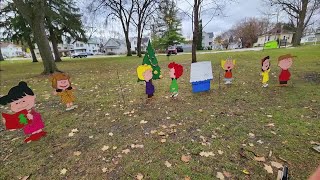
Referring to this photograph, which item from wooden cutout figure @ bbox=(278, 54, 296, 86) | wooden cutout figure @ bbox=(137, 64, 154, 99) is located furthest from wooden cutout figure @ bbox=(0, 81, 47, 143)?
wooden cutout figure @ bbox=(278, 54, 296, 86)

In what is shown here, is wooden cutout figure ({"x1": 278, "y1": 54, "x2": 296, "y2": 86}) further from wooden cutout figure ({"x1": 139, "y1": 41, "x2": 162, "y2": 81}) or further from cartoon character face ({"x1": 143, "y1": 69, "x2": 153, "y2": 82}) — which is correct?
cartoon character face ({"x1": 143, "y1": 69, "x2": 153, "y2": 82})

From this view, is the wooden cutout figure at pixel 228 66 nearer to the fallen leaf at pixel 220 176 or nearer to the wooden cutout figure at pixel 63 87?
the fallen leaf at pixel 220 176

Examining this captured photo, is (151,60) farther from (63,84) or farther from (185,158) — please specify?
(185,158)

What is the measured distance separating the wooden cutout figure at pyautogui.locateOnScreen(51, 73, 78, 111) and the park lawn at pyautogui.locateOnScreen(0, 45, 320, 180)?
32 centimetres

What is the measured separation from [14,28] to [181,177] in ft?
82.4

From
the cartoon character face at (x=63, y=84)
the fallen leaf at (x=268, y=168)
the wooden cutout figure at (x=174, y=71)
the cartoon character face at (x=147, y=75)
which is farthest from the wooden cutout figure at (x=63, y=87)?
the fallen leaf at (x=268, y=168)

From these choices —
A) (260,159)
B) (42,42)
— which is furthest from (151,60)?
(42,42)

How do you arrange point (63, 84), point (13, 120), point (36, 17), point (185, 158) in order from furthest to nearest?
point (36, 17), point (63, 84), point (13, 120), point (185, 158)

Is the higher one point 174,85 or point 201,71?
point 201,71

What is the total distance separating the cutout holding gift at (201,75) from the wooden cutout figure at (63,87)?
3351 mm

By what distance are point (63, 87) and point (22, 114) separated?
1.39 meters

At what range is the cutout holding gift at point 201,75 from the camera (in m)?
5.64

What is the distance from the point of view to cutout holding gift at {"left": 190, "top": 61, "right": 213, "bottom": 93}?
564 centimetres

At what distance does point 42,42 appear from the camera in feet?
33.1
